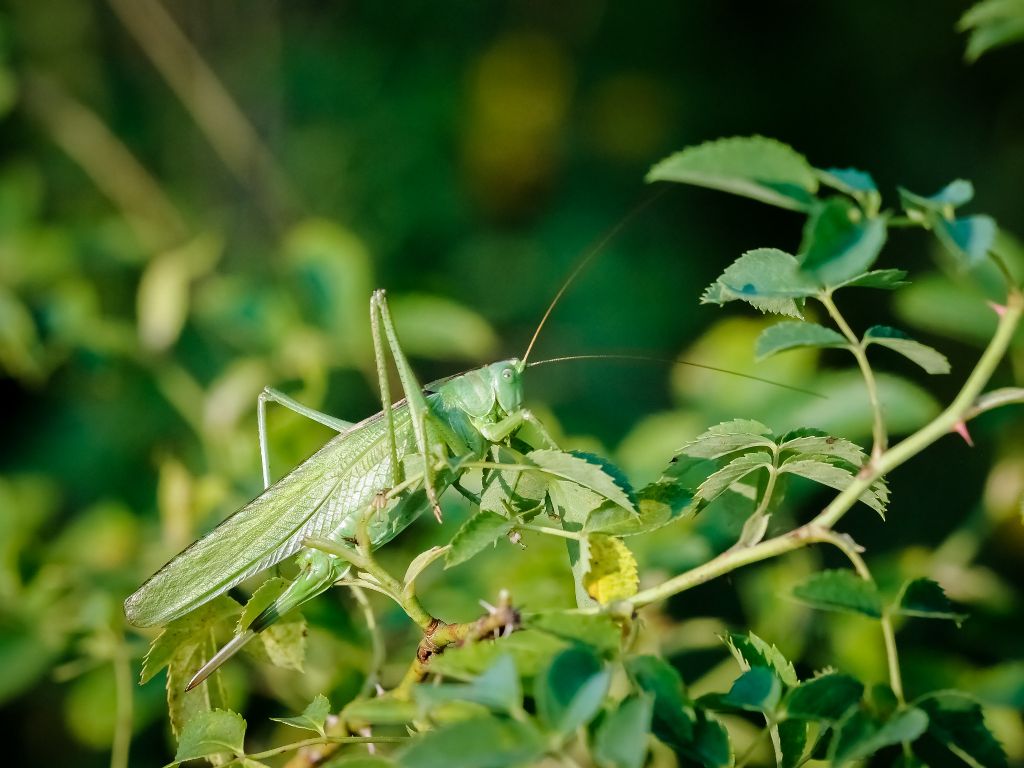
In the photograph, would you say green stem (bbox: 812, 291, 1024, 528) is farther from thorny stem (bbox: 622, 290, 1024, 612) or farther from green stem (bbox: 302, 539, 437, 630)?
green stem (bbox: 302, 539, 437, 630)

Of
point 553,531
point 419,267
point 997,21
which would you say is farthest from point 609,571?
point 419,267

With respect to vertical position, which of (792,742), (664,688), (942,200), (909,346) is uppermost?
(942,200)

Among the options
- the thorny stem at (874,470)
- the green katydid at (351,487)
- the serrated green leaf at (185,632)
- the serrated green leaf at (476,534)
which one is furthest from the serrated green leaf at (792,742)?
the serrated green leaf at (185,632)

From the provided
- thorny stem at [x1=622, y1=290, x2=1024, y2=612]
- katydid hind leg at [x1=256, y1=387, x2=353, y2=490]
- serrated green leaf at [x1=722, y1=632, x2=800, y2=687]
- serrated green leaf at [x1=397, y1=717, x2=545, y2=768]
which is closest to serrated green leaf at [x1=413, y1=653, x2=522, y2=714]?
serrated green leaf at [x1=397, y1=717, x2=545, y2=768]

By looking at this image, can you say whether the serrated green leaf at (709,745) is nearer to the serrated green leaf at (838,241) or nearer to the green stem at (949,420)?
the green stem at (949,420)

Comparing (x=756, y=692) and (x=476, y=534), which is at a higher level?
(x=476, y=534)

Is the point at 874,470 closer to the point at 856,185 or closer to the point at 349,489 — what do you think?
the point at 856,185

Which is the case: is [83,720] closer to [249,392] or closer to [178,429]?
[249,392]
